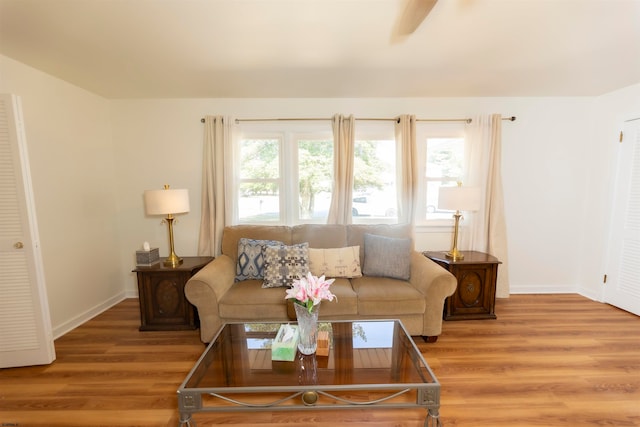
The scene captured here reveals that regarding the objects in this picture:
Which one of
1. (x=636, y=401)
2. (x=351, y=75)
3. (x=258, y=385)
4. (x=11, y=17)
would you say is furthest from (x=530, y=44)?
(x=11, y=17)

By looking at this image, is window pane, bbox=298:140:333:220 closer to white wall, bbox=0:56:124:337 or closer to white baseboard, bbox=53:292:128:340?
white wall, bbox=0:56:124:337

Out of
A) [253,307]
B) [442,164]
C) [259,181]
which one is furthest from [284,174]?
[442,164]

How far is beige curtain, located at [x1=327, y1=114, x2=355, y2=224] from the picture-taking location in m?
3.08

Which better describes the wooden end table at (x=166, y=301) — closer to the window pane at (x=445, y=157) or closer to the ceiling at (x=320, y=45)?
the ceiling at (x=320, y=45)

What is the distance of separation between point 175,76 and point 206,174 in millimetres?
999

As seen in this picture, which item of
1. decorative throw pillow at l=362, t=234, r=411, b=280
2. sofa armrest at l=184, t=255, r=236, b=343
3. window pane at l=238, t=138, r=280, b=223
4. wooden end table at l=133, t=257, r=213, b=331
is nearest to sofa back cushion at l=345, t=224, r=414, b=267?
decorative throw pillow at l=362, t=234, r=411, b=280

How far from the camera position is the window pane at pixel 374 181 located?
10.7 feet

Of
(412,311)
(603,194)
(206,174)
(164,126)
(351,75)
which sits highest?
(351,75)

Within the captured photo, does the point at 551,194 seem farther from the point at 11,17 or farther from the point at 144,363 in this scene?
the point at 11,17

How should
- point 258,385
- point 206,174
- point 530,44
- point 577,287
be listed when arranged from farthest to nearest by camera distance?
1. point 577,287
2. point 206,174
3. point 530,44
4. point 258,385

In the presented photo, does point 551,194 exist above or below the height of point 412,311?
above

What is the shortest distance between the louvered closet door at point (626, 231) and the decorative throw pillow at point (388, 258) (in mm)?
2360

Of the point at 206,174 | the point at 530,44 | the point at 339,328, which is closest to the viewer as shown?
the point at 339,328

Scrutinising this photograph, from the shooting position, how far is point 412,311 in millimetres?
2275
